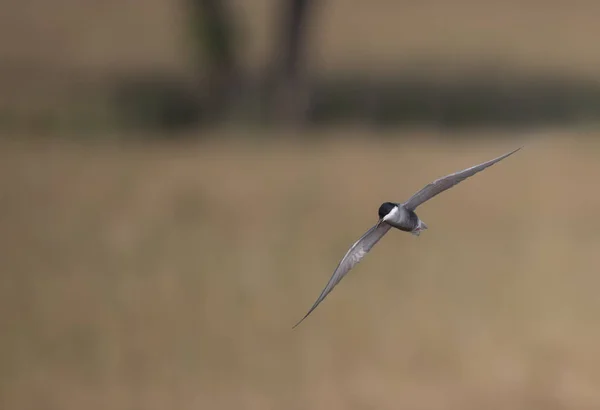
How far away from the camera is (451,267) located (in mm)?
6938

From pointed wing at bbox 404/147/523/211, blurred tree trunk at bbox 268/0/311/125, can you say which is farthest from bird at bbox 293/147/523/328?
blurred tree trunk at bbox 268/0/311/125

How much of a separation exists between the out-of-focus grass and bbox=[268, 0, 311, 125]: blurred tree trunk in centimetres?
126

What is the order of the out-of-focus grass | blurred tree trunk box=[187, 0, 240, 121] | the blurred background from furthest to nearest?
blurred tree trunk box=[187, 0, 240, 121] < the blurred background < the out-of-focus grass

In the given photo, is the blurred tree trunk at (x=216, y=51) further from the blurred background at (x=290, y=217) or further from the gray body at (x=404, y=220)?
the gray body at (x=404, y=220)

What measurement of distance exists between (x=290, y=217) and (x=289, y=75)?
111 inches

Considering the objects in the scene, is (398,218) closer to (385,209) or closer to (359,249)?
(385,209)

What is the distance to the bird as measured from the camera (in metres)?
3.05

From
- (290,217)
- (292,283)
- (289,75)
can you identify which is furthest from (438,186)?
(289,75)

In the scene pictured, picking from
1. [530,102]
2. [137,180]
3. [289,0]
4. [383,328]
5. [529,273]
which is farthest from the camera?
[530,102]

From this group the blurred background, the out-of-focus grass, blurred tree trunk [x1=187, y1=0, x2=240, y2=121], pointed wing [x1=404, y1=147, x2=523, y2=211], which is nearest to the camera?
pointed wing [x1=404, y1=147, x2=523, y2=211]

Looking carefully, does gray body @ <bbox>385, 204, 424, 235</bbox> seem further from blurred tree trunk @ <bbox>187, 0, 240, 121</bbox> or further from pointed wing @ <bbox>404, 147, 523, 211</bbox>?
blurred tree trunk @ <bbox>187, 0, 240, 121</bbox>

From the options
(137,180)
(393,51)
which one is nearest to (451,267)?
(137,180)

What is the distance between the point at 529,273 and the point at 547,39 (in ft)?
23.2

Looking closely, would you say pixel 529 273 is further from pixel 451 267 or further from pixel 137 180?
pixel 137 180
